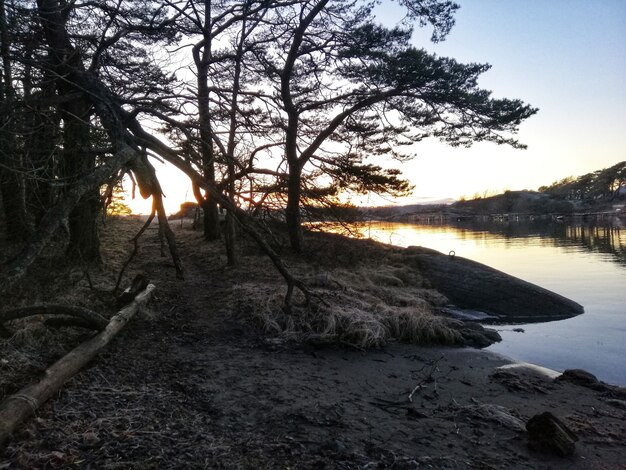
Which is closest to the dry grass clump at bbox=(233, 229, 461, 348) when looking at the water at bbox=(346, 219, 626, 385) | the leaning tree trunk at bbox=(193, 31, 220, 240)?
the water at bbox=(346, 219, 626, 385)

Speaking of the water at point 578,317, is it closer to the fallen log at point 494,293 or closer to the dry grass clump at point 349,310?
the fallen log at point 494,293

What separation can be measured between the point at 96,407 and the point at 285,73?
33.6 feet

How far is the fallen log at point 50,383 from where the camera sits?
3.24m

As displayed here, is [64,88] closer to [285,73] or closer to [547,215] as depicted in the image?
[285,73]

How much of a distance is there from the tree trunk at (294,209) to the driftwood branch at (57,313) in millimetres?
8737

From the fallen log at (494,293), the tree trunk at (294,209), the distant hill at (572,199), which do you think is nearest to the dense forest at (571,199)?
the distant hill at (572,199)

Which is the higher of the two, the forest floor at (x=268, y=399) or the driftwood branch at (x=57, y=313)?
the driftwood branch at (x=57, y=313)

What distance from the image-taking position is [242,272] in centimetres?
1153

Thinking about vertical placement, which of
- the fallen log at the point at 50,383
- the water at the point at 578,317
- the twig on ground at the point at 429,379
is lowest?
the water at the point at 578,317

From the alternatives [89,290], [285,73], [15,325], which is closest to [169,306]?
[89,290]

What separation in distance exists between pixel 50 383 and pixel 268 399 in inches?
81.2

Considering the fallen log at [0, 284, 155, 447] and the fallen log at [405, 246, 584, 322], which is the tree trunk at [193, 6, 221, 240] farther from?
the fallen log at [405, 246, 584, 322]

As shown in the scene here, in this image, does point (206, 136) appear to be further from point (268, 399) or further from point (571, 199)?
point (571, 199)

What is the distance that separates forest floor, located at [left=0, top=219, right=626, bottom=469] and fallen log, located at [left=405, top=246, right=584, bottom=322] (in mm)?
5115
